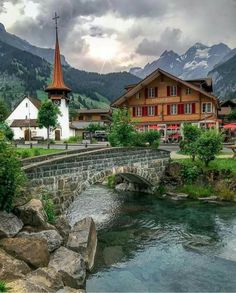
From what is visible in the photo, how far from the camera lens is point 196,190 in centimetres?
3281

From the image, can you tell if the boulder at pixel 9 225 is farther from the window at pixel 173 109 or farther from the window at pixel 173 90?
the window at pixel 173 109

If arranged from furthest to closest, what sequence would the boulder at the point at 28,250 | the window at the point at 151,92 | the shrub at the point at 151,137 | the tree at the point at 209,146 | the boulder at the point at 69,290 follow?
the window at the point at 151,92, the shrub at the point at 151,137, the tree at the point at 209,146, the boulder at the point at 28,250, the boulder at the point at 69,290

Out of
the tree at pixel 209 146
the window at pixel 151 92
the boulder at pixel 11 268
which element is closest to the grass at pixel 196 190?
the tree at pixel 209 146

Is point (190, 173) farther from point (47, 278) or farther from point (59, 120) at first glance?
point (59, 120)

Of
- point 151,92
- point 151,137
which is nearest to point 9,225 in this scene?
point 151,137

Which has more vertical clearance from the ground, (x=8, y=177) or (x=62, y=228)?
(x=8, y=177)

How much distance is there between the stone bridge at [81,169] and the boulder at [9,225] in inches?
123

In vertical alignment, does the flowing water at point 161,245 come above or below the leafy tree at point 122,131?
below

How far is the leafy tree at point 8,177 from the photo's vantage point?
1611 cm

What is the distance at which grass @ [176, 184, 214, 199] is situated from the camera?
3216cm

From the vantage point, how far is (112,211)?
29078mm

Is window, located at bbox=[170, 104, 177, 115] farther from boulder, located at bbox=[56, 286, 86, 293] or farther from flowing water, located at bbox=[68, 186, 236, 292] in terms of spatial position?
boulder, located at bbox=[56, 286, 86, 293]

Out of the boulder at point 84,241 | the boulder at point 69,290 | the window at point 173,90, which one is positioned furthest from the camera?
the window at point 173,90

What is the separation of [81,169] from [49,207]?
4.36 meters
